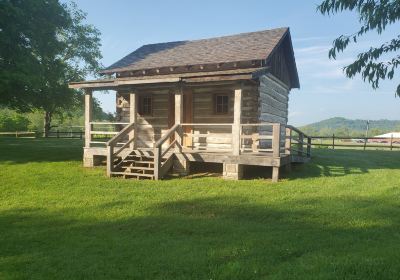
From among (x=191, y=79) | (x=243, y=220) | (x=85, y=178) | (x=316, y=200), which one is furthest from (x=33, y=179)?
(x=316, y=200)

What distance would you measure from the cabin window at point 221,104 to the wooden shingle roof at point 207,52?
4.78 ft

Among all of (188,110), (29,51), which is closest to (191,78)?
(188,110)

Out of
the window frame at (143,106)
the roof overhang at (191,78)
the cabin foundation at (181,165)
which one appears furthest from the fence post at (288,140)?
the window frame at (143,106)

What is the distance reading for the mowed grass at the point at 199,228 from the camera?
5.23m

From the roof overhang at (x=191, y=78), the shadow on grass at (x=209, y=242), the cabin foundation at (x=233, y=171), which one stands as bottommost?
the shadow on grass at (x=209, y=242)

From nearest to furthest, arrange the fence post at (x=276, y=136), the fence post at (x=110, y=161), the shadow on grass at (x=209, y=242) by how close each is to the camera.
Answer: the shadow on grass at (x=209, y=242), the fence post at (x=276, y=136), the fence post at (x=110, y=161)

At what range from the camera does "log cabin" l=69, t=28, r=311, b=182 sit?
12.9m

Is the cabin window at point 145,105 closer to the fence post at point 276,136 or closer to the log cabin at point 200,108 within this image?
the log cabin at point 200,108

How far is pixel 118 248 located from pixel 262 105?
433 inches

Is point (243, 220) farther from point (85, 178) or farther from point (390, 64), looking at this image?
point (85, 178)

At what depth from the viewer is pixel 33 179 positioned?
1280cm

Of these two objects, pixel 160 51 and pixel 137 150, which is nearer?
pixel 137 150

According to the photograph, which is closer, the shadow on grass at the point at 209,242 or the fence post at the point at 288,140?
the shadow on grass at the point at 209,242

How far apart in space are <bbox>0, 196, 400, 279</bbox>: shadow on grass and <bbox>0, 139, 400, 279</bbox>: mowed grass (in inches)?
0.7
